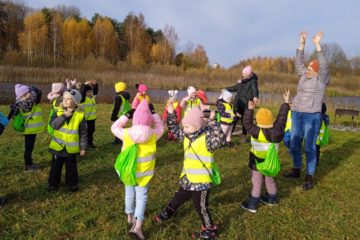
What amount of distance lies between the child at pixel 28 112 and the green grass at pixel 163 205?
1.55 ft

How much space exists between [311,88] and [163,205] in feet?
11.2

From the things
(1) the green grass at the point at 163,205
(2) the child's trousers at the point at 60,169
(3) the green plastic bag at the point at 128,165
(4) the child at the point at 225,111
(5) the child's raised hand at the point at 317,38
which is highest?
(5) the child's raised hand at the point at 317,38

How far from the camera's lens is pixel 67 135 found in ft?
14.6

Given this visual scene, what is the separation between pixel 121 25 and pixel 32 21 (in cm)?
2126

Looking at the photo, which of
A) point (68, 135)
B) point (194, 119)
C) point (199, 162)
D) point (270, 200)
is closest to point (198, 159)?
point (199, 162)

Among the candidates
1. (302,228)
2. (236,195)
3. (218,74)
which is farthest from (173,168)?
(218,74)

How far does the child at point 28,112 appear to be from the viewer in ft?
17.0

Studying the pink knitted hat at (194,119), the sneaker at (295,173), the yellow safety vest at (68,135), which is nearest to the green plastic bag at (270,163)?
the pink knitted hat at (194,119)

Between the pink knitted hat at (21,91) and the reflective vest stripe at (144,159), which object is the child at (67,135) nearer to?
the pink knitted hat at (21,91)

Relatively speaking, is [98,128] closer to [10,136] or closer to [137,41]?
[10,136]

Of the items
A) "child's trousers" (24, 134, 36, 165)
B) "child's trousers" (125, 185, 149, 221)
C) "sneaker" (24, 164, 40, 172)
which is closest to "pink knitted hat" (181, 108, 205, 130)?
"child's trousers" (125, 185, 149, 221)

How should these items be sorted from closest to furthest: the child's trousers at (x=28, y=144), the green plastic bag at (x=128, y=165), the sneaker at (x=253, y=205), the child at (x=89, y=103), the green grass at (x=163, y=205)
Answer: the green plastic bag at (x=128, y=165), the green grass at (x=163, y=205), the sneaker at (x=253, y=205), the child's trousers at (x=28, y=144), the child at (x=89, y=103)

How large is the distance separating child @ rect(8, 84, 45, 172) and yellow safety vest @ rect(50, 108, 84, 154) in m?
1.11

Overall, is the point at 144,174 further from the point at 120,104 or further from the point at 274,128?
the point at 120,104
